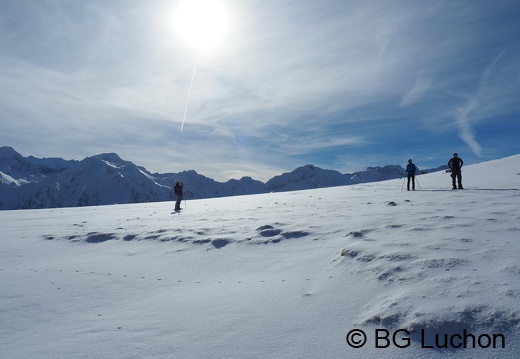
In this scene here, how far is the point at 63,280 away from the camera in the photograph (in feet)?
23.7

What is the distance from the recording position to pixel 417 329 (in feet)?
12.7

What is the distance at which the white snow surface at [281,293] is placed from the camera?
12.9 ft

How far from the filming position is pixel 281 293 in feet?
18.2

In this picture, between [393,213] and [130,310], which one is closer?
[130,310]

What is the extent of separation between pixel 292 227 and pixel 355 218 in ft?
7.47

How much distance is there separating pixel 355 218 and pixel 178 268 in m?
6.16

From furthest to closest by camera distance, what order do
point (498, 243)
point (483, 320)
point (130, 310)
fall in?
point (498, 243), point (130, 310), point (483, 320)

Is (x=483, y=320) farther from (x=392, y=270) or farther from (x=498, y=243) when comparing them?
(x=498, y=243)

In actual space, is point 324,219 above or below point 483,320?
above

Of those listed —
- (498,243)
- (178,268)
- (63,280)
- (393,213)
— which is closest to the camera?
(498,243)

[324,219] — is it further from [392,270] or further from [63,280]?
[63,280]

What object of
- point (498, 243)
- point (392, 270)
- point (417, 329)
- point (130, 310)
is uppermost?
point (498, 243)

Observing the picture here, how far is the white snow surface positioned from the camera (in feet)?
12.9

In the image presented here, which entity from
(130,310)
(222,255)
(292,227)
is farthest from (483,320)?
(292,227)
